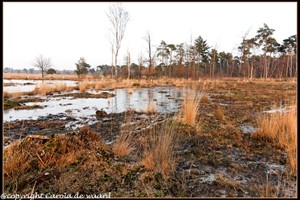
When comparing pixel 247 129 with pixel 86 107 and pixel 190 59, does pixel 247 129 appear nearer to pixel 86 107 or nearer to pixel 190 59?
pixel 86 107

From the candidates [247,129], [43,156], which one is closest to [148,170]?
[43,156]

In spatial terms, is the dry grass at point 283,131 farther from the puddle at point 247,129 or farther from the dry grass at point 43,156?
the dry grass at point 43,156

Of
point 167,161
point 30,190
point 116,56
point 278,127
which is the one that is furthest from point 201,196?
point 116,56

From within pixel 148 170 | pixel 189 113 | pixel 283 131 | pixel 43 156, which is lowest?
pixel 148 170

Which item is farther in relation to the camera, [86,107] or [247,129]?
[86,107]

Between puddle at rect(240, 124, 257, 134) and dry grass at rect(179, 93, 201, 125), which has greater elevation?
dry grass at rect(179, 93, 201, 125)

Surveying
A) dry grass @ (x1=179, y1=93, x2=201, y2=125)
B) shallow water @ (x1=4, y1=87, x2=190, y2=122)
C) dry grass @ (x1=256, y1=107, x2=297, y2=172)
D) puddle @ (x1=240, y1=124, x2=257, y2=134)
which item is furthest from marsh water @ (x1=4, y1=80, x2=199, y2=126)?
dry grass @ (x1=256, y1=107, x2=297, y2=172)

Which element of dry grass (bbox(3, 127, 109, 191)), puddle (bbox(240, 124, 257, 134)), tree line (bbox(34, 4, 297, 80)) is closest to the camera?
dry grass (bbox(3, 127, 109, 191))

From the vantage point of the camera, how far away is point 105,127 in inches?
222

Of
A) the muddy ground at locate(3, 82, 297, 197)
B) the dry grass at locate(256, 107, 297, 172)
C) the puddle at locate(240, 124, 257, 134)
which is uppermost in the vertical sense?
the dry grass at locate(256, 107, 297, 172)

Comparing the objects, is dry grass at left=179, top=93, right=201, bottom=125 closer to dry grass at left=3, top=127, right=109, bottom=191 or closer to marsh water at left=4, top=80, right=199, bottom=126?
marsh water at left=4, top=80, right=199, bottom=126

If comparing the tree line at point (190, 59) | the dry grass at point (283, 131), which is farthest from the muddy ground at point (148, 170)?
the tree line at point (190, 59)

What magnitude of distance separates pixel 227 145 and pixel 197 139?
2.07 ft

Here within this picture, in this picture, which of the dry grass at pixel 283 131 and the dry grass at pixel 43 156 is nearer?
the dry grass at pixel 43 156
